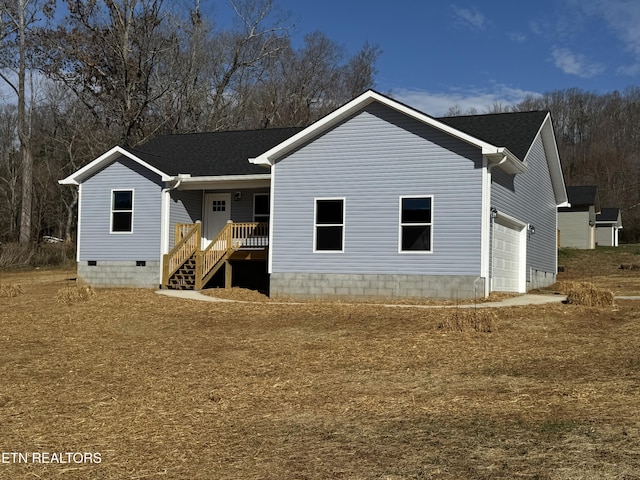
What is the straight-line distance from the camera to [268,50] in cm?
4038

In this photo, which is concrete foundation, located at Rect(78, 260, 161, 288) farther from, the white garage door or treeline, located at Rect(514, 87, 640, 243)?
treeline, located at Rect(514, 87, 640, 243)

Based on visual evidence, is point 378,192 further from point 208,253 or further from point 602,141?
point 602,141

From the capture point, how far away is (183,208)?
20.7 m

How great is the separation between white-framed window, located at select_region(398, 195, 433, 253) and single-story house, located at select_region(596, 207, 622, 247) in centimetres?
3528

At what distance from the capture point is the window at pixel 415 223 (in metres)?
15.9

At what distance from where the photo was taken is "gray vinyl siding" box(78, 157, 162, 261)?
794 inches

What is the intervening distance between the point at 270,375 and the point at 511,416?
11.5 feet

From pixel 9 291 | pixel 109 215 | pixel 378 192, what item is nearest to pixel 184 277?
pixel 109 215

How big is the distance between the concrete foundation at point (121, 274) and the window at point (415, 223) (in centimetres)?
801

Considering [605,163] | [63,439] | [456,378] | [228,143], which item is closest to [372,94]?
[228,143]

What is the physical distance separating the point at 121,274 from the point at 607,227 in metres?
38.1

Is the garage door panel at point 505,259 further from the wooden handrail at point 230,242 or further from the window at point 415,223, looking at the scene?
the wooden handrail at point 230,242

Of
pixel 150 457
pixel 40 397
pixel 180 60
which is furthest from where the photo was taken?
pixel 180 60

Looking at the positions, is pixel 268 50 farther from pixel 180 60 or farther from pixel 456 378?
pixel 456 378
